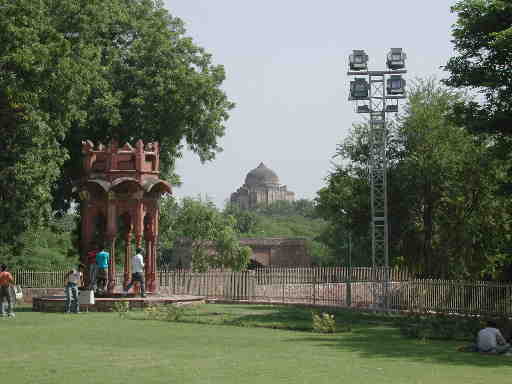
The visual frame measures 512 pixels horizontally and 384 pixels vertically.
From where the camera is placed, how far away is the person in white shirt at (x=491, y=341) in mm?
→ 15086

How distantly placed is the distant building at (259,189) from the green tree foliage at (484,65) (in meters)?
124

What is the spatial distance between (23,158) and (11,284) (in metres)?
5.94

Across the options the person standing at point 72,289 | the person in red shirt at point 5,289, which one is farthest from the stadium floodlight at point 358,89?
the person in red shirt at point 5,289

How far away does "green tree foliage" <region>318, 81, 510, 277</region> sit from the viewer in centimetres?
3338

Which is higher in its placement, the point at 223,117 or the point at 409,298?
the point at 223,117

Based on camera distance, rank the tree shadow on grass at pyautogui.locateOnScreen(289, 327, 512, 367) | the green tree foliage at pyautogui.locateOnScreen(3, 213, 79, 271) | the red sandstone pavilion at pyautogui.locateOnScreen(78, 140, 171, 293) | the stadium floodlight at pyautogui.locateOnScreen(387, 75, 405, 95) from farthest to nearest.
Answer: the green tree foliage at pyautogui.locateOnScreen(3, 213, 79, 271) → the stadium floodlight at pyautogui.locateOnScreen(387, 75, 405, 95) → the red sandstone pavilion at pyautogui.locateOnScreen(78, 140, 171, 293) → the tree shadow on grass at pyautogui.locateOnScreen(289, 327, 512, 367)

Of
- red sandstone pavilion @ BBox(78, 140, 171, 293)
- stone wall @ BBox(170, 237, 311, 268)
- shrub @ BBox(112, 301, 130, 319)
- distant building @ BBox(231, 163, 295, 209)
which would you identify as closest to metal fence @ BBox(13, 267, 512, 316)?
red sandstone pavilion @ BBox(78, 140, 171, 293)

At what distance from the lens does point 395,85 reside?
94.8ft

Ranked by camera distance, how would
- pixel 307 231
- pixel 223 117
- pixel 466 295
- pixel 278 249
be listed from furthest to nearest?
pixel 307 231 → pixel 278 249 → pixel 223 117 → pixel 466 295

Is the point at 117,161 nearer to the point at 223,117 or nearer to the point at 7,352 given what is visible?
the point at 223,117

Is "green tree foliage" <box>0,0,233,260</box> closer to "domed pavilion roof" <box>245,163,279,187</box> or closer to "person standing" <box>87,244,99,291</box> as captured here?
"person standing" <box>87,244,99,291</box>

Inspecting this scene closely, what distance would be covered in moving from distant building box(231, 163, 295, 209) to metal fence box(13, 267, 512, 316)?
113373 mm

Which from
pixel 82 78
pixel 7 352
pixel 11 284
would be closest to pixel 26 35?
pixel 82 78

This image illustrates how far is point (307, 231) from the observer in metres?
111
